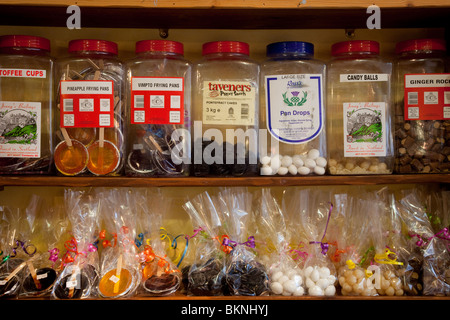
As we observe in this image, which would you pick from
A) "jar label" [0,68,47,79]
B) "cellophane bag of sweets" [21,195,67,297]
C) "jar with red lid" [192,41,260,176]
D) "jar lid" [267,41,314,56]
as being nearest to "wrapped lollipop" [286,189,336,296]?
"jar with red lid" [192,41,260,176]

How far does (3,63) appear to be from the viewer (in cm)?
125

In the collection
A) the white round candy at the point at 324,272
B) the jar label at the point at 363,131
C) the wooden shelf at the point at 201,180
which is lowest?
the white round candy at the point at 324,272

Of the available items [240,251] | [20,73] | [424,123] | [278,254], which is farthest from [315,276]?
[20,73]

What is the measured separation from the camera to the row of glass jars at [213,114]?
122cm

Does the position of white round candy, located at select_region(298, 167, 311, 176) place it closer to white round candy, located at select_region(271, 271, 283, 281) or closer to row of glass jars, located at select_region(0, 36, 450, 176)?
row of glass jars, located at select_region(0, 36, 450, 176)

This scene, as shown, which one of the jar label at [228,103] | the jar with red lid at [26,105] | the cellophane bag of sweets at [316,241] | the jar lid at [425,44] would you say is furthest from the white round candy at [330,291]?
the jar with red lid at [26,105]

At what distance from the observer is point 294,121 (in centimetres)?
126

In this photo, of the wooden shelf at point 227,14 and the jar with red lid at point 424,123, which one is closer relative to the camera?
the wooden shelf at point 227,14

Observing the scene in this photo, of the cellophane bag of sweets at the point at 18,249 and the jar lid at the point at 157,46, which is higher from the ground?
the jar lid at the point at 157,46

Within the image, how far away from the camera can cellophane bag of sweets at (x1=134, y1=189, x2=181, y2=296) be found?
4.04 feet

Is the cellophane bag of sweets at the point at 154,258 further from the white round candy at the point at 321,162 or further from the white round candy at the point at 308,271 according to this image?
the white round candy at the point at 321,162

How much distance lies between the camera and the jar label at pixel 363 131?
49.3 inches

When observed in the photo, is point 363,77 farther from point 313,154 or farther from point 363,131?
point 313,154

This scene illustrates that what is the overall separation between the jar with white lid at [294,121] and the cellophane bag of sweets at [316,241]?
0.17 meters
